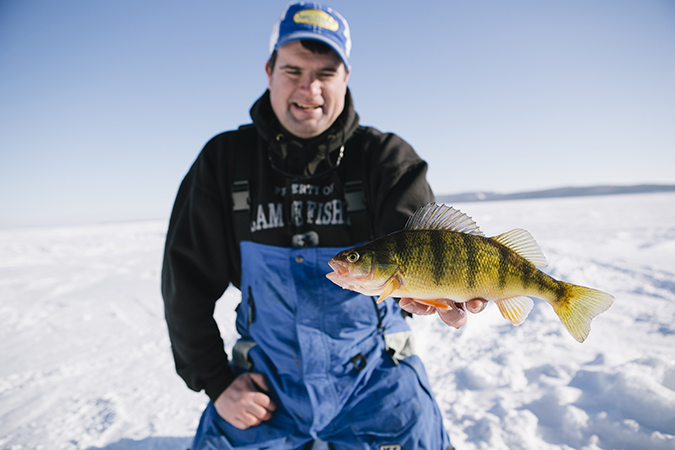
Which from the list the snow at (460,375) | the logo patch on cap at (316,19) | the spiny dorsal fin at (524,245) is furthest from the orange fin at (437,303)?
the logo patch on cap at (316,19)

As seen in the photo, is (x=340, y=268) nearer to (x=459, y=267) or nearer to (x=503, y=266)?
(x=459, y=267)

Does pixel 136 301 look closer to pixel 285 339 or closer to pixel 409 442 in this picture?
pixel 285 339

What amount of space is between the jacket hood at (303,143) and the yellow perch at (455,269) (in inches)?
42.8

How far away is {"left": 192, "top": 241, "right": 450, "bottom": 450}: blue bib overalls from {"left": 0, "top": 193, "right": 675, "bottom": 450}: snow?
0.74m

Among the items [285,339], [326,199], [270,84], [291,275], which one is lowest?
[285,339]

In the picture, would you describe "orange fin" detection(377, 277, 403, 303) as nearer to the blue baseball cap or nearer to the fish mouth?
the fish mouth

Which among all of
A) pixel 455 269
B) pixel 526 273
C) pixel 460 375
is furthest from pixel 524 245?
pixel 460 375

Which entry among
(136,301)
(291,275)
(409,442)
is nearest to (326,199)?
(291,275)

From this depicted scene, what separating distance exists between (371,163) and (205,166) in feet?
4.01

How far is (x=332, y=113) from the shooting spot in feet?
7.38

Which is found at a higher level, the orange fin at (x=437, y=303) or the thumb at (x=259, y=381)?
the orange fin at (x=437, y=303)

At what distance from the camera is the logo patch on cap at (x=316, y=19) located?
2.14 meters

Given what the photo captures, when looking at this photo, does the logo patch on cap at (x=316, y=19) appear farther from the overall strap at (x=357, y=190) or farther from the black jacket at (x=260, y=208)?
the overall strap at (x=357, y=190)

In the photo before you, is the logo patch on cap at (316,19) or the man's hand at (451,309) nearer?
the man's hand at (451,309)
